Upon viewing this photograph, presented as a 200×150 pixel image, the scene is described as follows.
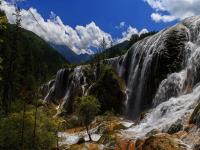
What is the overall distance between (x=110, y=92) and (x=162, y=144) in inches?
1846

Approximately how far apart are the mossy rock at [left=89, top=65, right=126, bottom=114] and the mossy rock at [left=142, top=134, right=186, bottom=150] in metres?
41.9

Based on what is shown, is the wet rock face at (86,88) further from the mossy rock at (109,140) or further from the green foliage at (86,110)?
the mossy rock at (109,140)

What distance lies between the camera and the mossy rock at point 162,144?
2716 cm

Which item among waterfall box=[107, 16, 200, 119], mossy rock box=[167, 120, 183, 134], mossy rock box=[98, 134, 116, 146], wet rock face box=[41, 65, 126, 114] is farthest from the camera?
wet rock face box=[41, 65, 126, 114]

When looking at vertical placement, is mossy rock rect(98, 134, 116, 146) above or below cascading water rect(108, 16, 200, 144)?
below

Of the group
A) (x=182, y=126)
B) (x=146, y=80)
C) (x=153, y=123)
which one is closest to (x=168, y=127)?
(x=182, y=126)

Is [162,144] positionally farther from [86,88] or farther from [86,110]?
[86,88]

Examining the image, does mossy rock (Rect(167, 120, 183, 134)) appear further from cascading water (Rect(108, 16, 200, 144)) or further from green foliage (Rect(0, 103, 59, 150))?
green foliage (Rect(0, 103, 59, 150))

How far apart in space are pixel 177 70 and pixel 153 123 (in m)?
19.9

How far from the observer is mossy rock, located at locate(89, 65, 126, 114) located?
72.6 meters

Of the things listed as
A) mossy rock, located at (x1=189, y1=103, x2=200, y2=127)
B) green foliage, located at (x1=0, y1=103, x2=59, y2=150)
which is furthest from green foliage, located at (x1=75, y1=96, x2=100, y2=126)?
mossy rock, located at (x1=189, y1=103, x2=200, y2=127)

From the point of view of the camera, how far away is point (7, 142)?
1406 inches

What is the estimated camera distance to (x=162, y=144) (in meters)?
27.3

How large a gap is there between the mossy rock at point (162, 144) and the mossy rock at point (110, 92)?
41.9 meters
